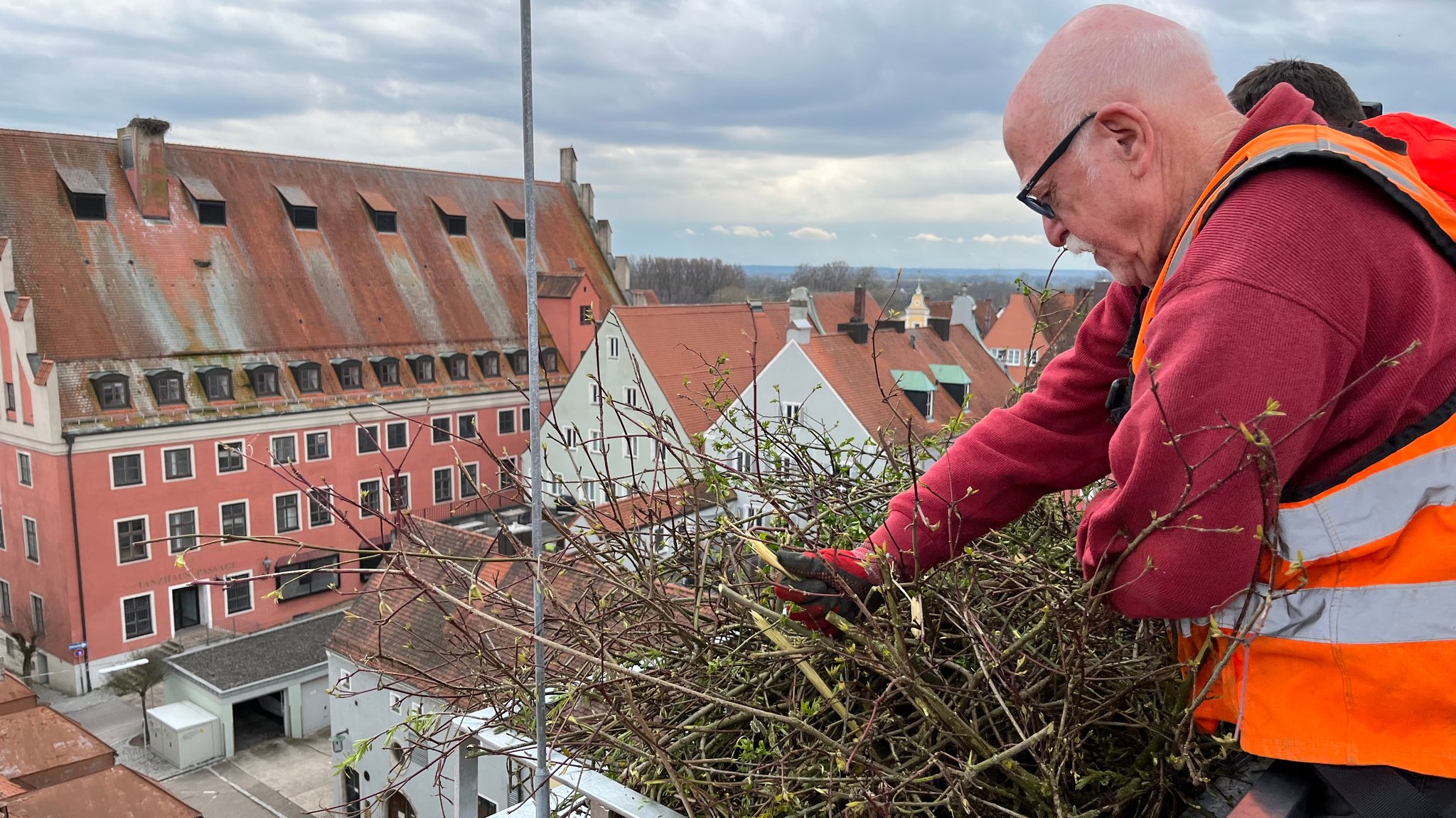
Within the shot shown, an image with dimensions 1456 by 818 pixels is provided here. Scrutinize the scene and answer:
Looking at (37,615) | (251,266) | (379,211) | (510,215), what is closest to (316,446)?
(251,266)

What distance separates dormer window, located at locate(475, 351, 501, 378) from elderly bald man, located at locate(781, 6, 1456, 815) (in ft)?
79.9

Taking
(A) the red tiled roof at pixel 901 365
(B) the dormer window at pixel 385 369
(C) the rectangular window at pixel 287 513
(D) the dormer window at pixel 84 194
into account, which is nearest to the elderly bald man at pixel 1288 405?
(A) the red tiled roof at pixel 901 365

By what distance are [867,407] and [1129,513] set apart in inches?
516

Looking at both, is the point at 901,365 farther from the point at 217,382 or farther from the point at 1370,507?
the point at 1370,507

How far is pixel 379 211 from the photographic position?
25.3m

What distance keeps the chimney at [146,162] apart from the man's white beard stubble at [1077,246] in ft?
78.4

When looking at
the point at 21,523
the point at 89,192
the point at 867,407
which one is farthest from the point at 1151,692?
the point at 89,192

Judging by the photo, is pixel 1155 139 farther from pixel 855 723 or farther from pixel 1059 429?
pixel 855 723

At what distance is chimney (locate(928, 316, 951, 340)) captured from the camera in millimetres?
21000

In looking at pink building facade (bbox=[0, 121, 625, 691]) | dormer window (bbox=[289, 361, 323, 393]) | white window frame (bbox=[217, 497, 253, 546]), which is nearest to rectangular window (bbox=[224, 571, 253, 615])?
pink building facade (bbox=[0, 121, 625, 691])

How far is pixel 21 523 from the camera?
1878cm

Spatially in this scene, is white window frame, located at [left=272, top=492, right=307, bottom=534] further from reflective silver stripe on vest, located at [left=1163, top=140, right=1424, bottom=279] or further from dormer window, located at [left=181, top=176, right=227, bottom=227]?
A: reflective silver stripe on vest, located at [left=1163, top=140, right=1424, bottom=279]

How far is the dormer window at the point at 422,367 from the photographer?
77.9ft

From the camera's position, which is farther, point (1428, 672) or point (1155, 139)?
point (1155, 139)
